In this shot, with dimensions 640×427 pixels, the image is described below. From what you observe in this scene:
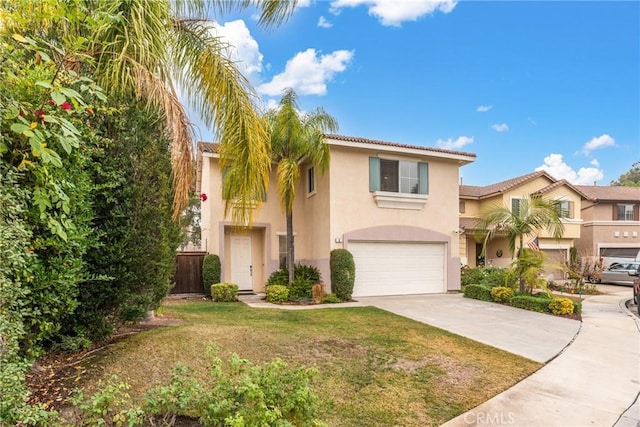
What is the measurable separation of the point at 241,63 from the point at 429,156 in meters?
10.8

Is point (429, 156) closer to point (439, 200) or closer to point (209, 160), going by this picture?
point (439, 200)

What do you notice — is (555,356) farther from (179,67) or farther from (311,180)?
(311,180)

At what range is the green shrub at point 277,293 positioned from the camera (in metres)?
12.8

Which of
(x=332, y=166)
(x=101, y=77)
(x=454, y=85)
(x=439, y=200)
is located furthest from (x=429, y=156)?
(x=101, y=77)

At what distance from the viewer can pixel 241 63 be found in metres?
6.38

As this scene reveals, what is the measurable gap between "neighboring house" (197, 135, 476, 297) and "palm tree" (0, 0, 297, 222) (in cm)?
739

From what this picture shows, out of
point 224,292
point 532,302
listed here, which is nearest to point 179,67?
point 224,292

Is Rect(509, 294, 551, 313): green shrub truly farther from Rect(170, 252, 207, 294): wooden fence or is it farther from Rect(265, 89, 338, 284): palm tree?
Rect(170, 252, 207, 294): wooden fence

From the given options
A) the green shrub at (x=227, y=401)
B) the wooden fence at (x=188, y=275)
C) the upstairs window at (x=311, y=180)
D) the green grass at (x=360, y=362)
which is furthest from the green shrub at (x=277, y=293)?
the green shrub at (x=227, y=401)

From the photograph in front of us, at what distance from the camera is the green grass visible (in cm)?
427

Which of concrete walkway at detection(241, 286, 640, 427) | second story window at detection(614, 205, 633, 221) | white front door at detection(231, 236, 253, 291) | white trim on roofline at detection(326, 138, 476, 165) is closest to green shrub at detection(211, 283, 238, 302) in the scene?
concrete walkway at detection(241, 286, 640, 427)

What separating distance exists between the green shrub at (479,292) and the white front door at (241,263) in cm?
910

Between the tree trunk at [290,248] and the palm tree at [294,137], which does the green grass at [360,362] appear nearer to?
the tree trunk at [290,248]

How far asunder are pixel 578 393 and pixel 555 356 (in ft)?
6.06
